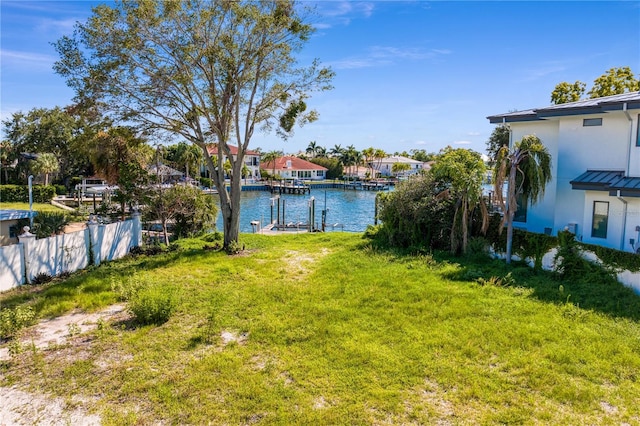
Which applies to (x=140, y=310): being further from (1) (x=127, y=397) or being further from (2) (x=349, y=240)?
(2) (x=349, y=240)

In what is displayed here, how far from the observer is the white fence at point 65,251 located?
1095 centimetres

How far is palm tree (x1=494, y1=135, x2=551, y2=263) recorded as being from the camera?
12984mm

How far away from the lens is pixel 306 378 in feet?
21.3

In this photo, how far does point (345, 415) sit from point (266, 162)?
80059 mm

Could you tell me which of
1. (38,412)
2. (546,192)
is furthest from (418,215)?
(38,412)

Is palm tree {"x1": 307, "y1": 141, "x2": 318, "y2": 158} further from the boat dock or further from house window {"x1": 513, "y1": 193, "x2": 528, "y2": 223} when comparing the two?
house window {"x1": 513, "y1": 193, "x2": 528, "y2": 223}

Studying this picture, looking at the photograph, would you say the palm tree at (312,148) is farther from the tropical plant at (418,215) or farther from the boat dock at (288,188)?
the tropical plant at (418,215)

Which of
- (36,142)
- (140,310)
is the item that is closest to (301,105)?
(140,310)

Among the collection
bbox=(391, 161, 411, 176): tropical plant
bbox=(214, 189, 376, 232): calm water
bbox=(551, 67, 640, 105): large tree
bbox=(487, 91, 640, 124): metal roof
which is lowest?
bbox=(214, 189, 376, 232): calm water

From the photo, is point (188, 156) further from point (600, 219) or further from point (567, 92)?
point (600, 219)

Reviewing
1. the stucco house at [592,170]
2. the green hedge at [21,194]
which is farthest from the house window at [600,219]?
the green hedge at [21,194]

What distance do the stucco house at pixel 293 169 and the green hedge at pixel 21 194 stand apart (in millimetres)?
47409

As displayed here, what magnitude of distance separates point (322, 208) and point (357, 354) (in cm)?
4573

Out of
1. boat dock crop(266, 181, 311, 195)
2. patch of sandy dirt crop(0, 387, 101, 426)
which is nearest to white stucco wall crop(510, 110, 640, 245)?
patch of sandy dirt crop(0, 387, 101, 426)
